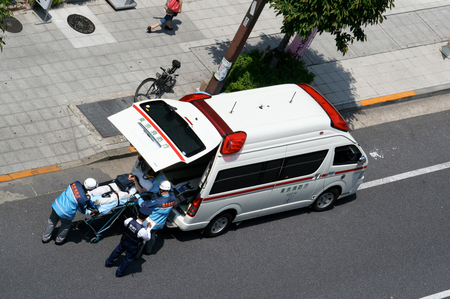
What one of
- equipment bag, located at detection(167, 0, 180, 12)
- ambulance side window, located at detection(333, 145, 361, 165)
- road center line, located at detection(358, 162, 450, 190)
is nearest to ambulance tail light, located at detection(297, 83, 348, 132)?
ambulance side window, located at detection(333, 145, 361, 165)

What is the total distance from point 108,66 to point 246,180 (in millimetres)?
5804

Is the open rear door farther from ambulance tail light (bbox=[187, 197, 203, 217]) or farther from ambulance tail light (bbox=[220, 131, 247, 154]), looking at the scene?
ambulance tail light (bbox=[187, 197, 203, 217])

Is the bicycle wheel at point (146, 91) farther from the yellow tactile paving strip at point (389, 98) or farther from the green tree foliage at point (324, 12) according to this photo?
the yellow tactile paving strip at point (389, 98)

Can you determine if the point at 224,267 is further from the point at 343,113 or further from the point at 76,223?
the point at 343,113

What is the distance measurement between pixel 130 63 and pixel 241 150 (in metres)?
5.76

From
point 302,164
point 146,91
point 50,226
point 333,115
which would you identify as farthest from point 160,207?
point 146,91

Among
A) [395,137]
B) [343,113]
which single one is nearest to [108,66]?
[343,113]

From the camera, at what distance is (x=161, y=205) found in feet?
28.0

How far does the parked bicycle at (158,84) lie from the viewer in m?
12.2

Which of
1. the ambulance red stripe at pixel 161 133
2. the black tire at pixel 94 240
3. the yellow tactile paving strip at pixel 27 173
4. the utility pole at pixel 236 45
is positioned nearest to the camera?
the ambulance red stripe at pixel 161 133

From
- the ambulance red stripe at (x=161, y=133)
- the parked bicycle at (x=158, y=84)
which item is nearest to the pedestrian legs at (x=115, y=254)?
the ambulance red stripe at (x=161, y=133)

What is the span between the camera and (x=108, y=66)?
1312 cm

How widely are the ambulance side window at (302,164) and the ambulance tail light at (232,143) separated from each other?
1115 mm

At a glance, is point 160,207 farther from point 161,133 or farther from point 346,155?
point 346,155
